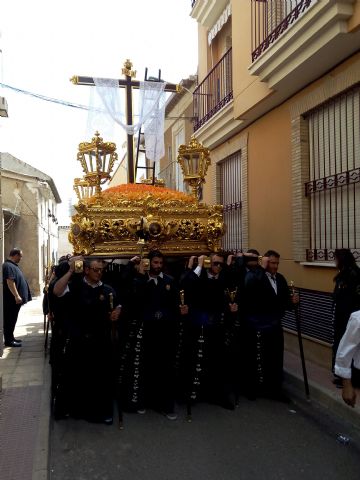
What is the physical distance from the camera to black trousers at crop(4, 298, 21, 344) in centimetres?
732

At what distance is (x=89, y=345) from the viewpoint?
168 inches

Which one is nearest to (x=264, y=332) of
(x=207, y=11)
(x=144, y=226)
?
(x=144, y=226)

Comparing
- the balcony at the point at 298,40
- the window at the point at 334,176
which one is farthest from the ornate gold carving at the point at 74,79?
the window at the point at 334,176

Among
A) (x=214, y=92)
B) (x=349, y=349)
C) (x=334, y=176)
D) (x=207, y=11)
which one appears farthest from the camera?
(x=214, y=92)

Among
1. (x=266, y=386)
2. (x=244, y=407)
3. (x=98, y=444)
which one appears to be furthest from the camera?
(x=266, y=386)

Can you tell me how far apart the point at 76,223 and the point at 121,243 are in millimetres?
598

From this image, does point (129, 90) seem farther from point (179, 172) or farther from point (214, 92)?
point (179, 172)

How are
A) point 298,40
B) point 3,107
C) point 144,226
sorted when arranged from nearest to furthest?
point 3,107, point 144,226, point 298,40

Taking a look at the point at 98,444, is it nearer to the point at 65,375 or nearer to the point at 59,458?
the point at 59,458

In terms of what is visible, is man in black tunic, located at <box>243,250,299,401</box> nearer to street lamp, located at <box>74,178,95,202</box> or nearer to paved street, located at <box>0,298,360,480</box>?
paved street, located at <box>0,298,360,480</box>

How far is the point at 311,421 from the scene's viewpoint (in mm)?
4250

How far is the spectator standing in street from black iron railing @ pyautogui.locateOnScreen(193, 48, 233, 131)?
5.10 meters

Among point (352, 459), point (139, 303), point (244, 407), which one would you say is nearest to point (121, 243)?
point (139, 303)

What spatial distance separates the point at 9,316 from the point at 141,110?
161 inches
